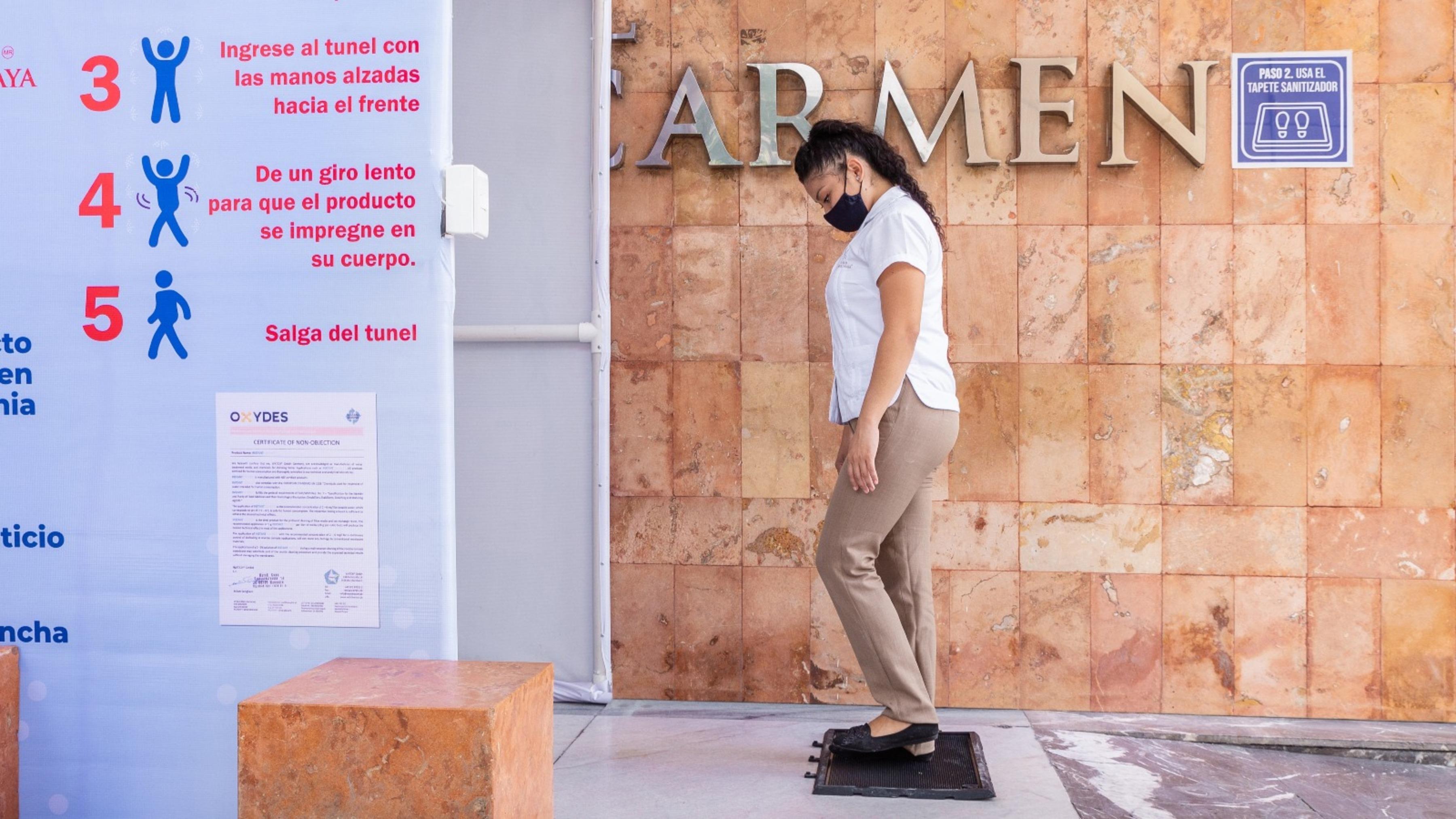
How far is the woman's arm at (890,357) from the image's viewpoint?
3.08 m

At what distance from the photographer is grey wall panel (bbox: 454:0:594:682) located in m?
4.15

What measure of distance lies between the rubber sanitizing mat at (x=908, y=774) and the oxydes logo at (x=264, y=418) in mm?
1820

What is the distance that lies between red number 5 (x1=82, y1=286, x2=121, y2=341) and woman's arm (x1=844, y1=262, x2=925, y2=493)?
198 cm

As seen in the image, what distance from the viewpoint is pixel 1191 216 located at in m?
4.17

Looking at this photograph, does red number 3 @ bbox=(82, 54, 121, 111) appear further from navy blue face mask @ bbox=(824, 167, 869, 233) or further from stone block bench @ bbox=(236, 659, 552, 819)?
navy blue face mask @ bbox=(824, 167, 869, 233)

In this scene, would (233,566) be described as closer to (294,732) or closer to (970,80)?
(294,732)

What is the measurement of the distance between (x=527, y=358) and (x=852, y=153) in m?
1.59

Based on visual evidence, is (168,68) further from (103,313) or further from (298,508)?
(298,508)

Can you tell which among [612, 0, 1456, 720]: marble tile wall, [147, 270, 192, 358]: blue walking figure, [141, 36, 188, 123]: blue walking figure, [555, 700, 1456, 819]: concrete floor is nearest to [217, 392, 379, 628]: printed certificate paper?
[147, 270, 192, 358]: blue walking figure

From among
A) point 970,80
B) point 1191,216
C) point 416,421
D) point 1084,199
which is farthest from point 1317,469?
point 416,421

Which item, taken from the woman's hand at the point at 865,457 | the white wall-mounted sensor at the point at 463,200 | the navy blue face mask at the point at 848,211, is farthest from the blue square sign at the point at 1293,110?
the white wall-mounted sensor at the point at 463,200

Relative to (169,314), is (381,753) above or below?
below

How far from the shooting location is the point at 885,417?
319cm

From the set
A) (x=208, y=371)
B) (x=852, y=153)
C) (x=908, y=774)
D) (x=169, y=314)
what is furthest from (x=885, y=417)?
(x=169, y=314)
